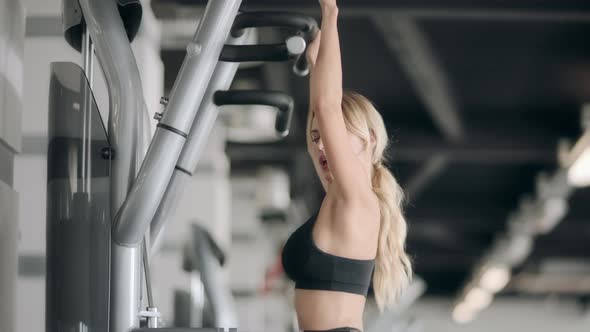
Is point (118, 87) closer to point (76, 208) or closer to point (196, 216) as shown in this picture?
point (76, 208)

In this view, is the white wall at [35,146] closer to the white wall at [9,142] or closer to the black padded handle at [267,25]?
the white wall at [9,142]

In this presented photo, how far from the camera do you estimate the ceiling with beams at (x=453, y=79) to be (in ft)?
16.7

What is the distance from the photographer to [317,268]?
2.16 metres

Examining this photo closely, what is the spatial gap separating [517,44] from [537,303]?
526 inches

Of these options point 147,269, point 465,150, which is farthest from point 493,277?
point 147,269

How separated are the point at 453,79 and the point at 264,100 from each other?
5604 millimetres

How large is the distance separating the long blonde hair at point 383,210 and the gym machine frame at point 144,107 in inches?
6.0

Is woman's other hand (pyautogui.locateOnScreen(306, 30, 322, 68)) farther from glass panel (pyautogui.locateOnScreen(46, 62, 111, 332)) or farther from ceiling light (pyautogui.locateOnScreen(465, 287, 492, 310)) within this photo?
ceiling light (pyautogui.locateOnScreen(465, 287, 492, 310))

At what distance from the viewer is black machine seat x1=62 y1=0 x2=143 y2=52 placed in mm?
2329

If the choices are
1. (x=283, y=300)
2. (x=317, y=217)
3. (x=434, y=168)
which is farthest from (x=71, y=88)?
(x=283, y=300)

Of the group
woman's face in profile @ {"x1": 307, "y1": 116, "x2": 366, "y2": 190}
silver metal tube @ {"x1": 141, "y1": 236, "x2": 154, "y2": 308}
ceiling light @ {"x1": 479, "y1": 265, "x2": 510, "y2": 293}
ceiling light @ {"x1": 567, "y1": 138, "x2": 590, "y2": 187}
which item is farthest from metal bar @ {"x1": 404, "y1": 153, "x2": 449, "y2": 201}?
silver metal tube @ {"x1": 141, "y1": 236, "x2": 154, "y2": 308}

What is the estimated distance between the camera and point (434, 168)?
8.65m

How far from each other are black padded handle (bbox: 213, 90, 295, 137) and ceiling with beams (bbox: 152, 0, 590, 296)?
2.61 meters

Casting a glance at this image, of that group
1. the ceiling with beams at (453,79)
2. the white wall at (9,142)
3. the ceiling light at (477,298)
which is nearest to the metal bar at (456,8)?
the ceiling with beams at (453,79)
